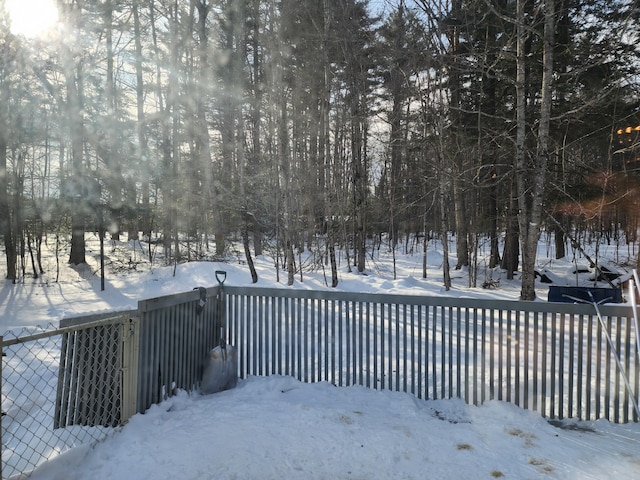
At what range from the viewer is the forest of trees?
950 centimetres

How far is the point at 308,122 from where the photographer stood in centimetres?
1402

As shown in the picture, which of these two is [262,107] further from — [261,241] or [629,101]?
[629,101]

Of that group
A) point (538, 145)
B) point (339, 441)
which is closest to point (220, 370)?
point (339, 441)

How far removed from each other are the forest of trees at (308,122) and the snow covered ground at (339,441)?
207 inches

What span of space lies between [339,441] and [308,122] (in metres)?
12.4

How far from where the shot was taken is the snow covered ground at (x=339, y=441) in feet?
8.62

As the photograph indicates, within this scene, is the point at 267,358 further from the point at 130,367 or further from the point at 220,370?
the point at 130,367

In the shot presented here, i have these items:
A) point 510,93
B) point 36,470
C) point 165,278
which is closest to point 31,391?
point 36,470

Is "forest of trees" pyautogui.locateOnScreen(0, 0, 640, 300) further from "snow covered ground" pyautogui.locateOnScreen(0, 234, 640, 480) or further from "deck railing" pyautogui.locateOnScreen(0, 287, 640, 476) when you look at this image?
"snow covered ground" pyautogui.locateOnScreen(0, 234, 640, 480)

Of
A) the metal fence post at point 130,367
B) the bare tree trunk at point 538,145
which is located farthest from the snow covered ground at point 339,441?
the bare tree trunk at point 538,145

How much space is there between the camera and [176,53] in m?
19.2

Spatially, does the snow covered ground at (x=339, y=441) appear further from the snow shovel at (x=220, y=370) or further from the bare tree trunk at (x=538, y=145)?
the bare tree trunk at (x=538, y=145)

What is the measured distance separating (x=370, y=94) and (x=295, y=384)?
1684cm

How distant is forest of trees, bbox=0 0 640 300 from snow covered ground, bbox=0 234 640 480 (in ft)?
17.2
